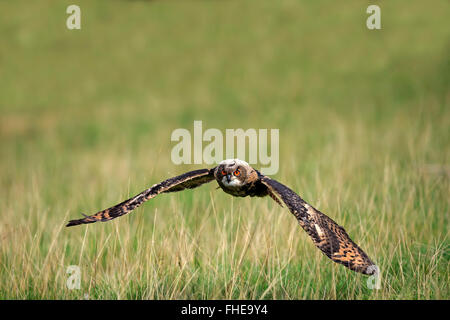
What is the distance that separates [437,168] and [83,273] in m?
7.26

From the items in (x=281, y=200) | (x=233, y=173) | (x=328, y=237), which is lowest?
(x=328, y=237)

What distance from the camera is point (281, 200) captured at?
6.23 m

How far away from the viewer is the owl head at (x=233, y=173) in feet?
20.9

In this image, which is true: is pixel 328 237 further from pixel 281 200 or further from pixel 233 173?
pixel 233 173

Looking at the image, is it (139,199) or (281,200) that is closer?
(139,199)

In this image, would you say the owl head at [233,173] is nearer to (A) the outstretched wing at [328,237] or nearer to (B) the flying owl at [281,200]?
(B) the flying owl at [281,200]

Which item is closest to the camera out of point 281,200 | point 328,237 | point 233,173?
point 328,237

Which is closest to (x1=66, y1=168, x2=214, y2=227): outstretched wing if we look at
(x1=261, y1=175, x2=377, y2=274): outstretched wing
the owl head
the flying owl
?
the flying owl

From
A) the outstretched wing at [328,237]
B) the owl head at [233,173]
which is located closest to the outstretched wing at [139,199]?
the owl head at [233,173]

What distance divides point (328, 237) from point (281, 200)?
3.49 feet

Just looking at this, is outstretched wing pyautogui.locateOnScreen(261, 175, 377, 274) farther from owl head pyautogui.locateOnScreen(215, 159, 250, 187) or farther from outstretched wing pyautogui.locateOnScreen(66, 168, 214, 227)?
outstretched wing pyautogui.locateOnScreen(66, 168, 214, 227)

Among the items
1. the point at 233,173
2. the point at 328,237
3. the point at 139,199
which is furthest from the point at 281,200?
the point at 139,199

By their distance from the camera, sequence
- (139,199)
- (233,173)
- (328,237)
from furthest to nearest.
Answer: (233,173) < (139,199) < (328,237)
